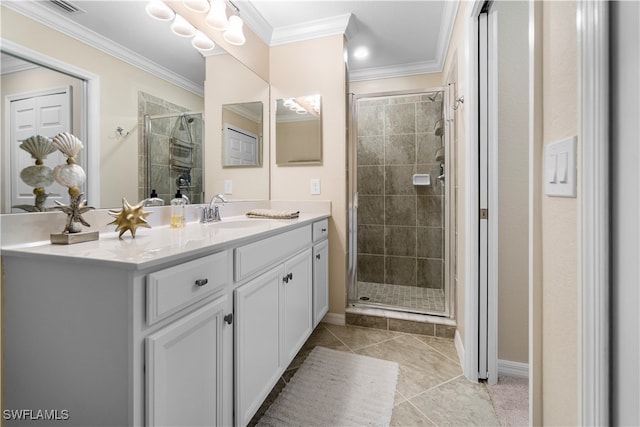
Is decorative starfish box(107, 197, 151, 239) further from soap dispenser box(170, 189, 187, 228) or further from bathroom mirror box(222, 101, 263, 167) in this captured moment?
bathroom mirror box(222, 101, 263, 167)

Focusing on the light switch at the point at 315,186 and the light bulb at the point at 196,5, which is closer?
the light bulb at the point at 196,5

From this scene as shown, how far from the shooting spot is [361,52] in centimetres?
281

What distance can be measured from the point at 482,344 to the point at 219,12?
250cm

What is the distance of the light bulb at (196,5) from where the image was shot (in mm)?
1681

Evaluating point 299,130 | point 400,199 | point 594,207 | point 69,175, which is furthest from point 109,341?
point 400,199

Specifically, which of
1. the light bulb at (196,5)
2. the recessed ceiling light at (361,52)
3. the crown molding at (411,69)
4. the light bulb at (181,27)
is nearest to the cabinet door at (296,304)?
the light bulb at (181,27)

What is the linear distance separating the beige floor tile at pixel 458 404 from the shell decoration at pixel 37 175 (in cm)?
182

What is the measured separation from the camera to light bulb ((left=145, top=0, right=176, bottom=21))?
1476 mm

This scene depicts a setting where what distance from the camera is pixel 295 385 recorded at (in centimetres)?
160

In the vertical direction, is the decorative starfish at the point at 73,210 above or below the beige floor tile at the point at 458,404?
above

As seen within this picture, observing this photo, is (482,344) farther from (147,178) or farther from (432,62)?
(432,62)

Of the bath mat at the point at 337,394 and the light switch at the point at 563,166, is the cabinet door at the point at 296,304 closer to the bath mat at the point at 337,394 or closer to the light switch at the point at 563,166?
the bath mat at the point at 337,394

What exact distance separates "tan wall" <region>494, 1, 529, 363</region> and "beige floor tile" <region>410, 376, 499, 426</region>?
370 mm

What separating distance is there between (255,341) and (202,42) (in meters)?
1.74
